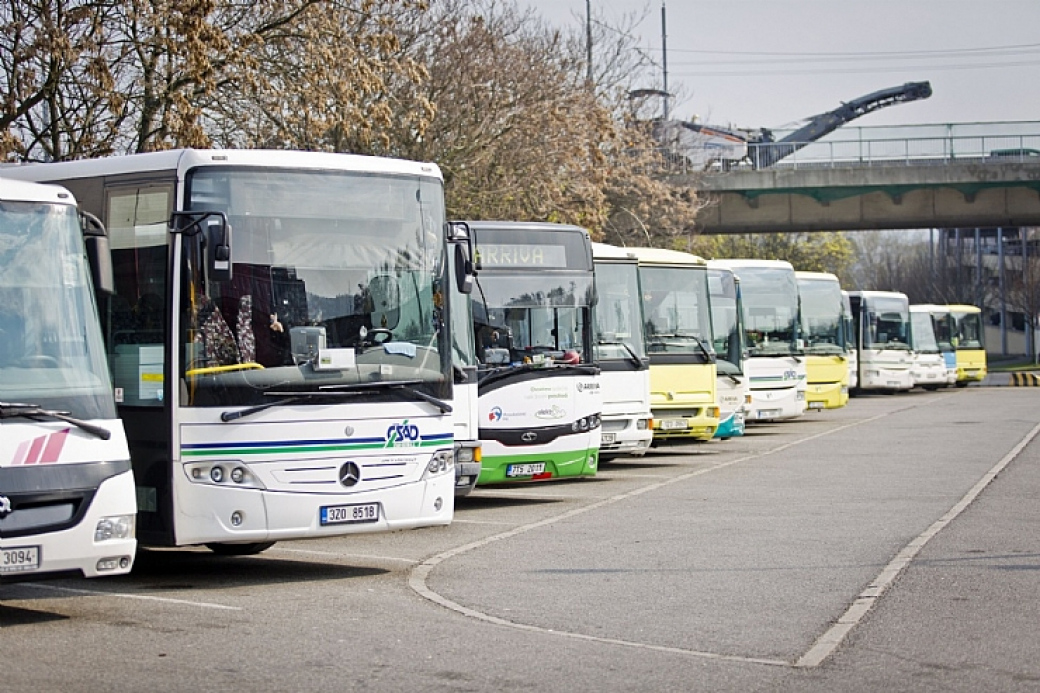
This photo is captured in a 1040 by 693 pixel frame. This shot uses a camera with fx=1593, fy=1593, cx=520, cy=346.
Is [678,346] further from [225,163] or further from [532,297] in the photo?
[225,163]

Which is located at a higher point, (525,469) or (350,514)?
(350,514)

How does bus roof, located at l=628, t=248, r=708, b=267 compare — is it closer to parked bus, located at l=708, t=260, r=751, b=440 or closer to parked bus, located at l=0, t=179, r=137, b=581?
parked bus, located at l=708, t=260, r=751, b=440

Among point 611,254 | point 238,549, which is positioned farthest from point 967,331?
point 238,549

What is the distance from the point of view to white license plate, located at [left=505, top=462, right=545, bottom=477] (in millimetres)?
17611

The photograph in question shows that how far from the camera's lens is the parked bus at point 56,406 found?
30.1 feet

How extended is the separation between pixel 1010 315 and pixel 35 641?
106979mm

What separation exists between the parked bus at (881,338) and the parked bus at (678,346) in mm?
25196

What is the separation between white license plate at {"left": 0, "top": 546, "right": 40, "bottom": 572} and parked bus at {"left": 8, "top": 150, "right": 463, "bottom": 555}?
1991 mm

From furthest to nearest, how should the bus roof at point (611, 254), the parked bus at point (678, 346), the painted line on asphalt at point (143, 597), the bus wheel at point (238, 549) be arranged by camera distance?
the parked bus at point (678, 346), the bus roof at point (611, 254), the bus wheel at point (238, 549), the painted line on asphalt at point (143, 597)

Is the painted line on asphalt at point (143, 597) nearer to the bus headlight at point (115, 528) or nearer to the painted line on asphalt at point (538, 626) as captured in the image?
the bus headlight at point (115, 528)

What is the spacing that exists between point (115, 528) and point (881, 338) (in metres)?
42.8

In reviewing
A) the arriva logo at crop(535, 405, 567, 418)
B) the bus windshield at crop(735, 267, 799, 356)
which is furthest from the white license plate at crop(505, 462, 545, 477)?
the bus windshield at crop(735, 267, 799, 356)

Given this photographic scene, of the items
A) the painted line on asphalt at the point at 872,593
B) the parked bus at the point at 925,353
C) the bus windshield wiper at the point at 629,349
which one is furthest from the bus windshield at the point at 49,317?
the parked bus at the point at 925,353

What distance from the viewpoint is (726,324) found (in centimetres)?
2761
